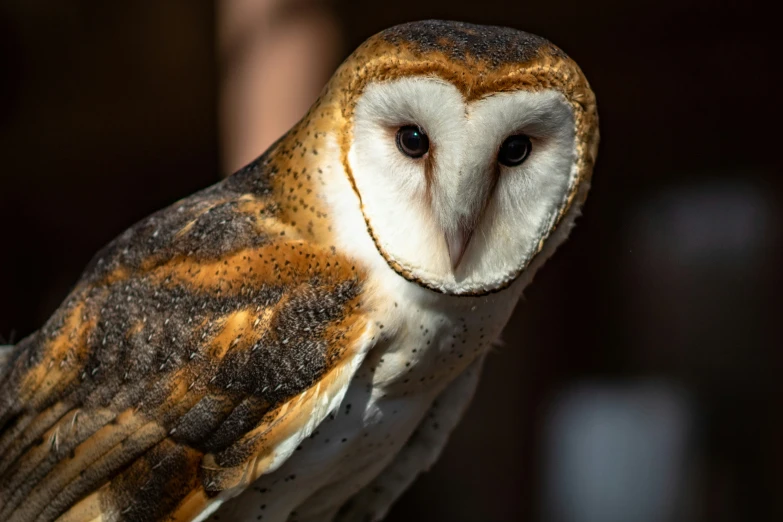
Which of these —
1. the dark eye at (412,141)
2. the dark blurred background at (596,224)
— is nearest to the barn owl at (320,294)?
the dark eye at (412,141)

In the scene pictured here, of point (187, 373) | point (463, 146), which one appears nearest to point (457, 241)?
point (463, 146)

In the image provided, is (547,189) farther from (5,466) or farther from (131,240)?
(5,466)

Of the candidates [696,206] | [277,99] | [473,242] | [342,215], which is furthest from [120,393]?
[696,206]

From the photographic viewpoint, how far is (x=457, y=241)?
839mm

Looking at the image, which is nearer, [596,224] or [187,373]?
[187,373]

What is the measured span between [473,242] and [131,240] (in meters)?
0.45

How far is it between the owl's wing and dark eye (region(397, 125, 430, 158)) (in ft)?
0.48

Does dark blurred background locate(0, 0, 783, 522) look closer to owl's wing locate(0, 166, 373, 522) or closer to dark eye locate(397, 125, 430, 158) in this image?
owl's wing locate(0, 166, 373, 522)

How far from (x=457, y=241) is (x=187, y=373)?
0.33 metres

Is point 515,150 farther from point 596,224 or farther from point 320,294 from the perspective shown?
point 596,224

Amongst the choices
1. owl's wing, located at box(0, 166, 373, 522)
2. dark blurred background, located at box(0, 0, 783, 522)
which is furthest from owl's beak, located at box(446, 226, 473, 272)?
dark blurred background, located at box(0, 0, 783, 522)

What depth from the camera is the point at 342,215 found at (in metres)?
0.90

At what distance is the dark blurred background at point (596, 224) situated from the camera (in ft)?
6.68

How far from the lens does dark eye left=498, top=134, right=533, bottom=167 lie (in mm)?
821
